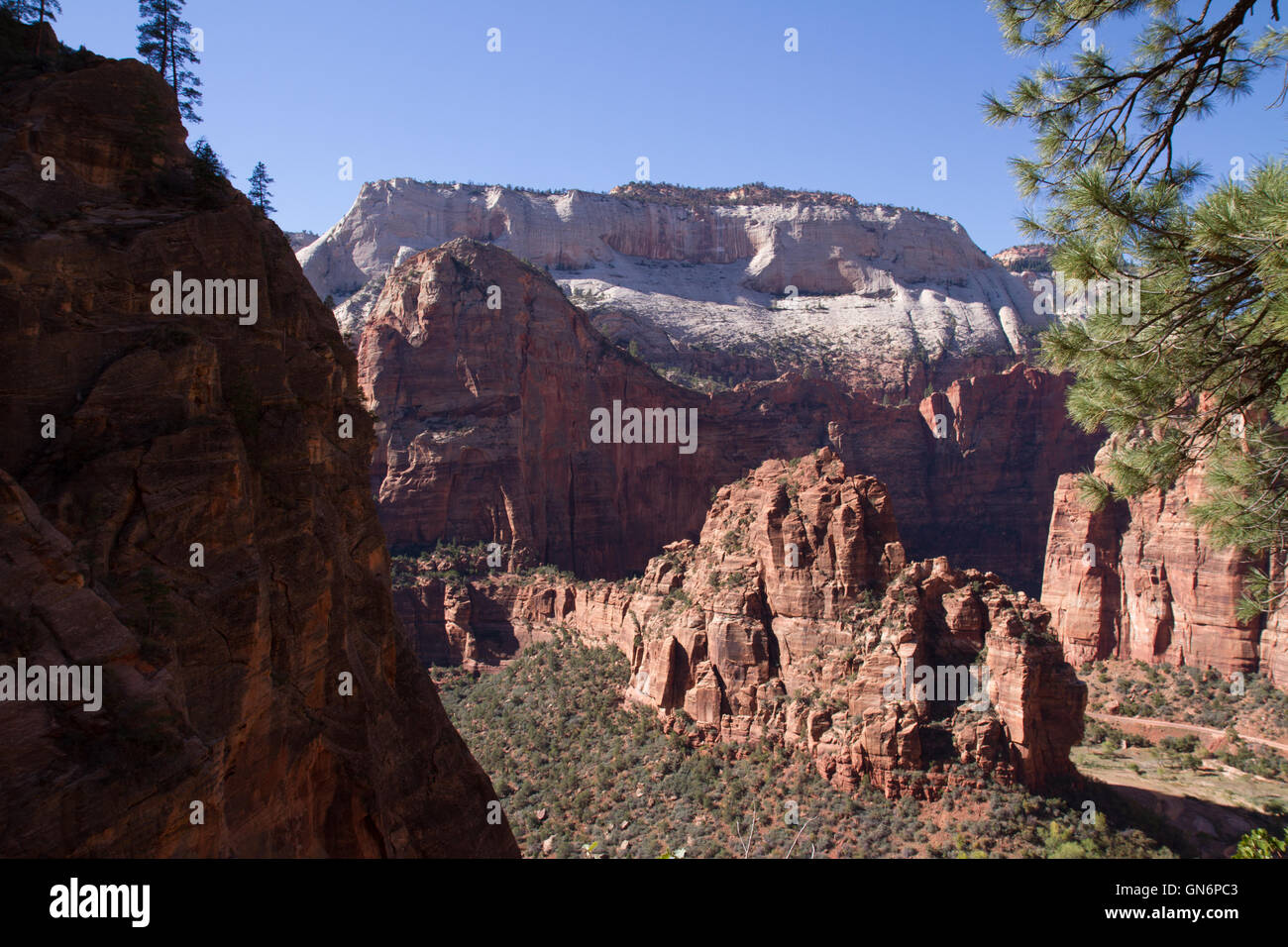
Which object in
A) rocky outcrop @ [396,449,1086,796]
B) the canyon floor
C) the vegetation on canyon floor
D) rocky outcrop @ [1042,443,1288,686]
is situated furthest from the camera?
rocky outcrop @ [1042,443,1288,686]

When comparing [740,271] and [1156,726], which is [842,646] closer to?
[1156,726]

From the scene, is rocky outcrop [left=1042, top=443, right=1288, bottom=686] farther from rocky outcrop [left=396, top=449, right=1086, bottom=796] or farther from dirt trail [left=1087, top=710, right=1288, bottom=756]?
rocky outcrop [left=396, top=449, right=1086, bottom=796]

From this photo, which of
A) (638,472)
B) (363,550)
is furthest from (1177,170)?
(638,472)

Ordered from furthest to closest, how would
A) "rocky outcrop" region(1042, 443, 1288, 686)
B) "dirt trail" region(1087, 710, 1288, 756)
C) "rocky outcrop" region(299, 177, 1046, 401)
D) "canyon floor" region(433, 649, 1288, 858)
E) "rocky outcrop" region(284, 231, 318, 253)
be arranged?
"rocky outcrop" region(284, 231, 318, 253), "rocky outcrop" region(299, 177, 1046, 401), "rocky outcrop" region(1042, 443, 1288, 686), "dirt trail" region(1087, 710, 1288, 756), "canyon floor" region(433, 649, 1288, 858)

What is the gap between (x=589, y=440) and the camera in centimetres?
7712

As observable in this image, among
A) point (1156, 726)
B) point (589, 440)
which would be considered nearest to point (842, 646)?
point (1156, 726)

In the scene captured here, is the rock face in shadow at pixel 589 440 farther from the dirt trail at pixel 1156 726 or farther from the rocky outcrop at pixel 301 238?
the rocky outcrop at pixel 301 238

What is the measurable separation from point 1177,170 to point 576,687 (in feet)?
148

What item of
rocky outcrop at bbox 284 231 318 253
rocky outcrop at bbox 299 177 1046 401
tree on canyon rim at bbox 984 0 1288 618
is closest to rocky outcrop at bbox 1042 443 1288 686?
tree on canyon rim at bbox 984 0 1288 618

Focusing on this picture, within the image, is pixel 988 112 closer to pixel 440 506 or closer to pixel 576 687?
pixel 576 687

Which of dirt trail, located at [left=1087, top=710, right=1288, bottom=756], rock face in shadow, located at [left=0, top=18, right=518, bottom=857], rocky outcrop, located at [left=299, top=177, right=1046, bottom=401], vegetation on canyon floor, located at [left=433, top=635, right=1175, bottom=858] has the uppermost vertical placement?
rocky outcrop, located at [left=299, top=177, right=1046, bottom=401]

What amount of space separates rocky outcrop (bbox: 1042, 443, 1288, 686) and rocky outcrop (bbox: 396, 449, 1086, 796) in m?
16.3

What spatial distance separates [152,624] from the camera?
453 inches

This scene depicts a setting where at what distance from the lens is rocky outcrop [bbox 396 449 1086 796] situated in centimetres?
3400
